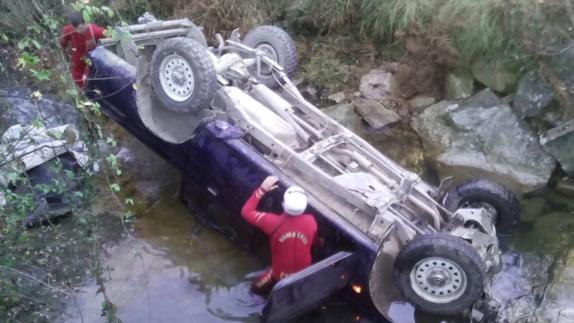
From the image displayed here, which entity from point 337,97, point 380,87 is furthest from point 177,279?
point 380,87

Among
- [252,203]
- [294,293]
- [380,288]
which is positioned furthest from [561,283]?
[252,203]

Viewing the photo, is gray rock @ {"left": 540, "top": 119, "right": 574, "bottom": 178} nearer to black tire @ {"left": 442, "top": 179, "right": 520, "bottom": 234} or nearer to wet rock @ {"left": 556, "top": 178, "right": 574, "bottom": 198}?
wet rock @ {"left": 556, "top": 178, "right": 574, "bottom": 198}

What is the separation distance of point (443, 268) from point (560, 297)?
137cm

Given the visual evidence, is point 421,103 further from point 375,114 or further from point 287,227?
point 287,227

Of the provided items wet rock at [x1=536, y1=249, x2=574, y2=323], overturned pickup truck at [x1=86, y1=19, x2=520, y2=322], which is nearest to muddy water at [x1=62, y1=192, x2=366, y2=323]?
overturned pickup truck at [x1=86, y1=19, x2=520, y2=322]

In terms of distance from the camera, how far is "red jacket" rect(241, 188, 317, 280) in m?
4.79

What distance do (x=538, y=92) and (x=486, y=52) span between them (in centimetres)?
85

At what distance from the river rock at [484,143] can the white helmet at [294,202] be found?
2.95 meters

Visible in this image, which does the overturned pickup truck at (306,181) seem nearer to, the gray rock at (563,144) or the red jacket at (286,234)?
the red jacket at (286,234)

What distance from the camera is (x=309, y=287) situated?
15.0ft

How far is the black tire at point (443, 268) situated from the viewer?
15.2 ft

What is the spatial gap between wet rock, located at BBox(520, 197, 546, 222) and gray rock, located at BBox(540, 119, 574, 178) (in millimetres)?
525

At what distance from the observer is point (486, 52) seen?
7.53m

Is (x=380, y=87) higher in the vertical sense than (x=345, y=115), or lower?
higher
